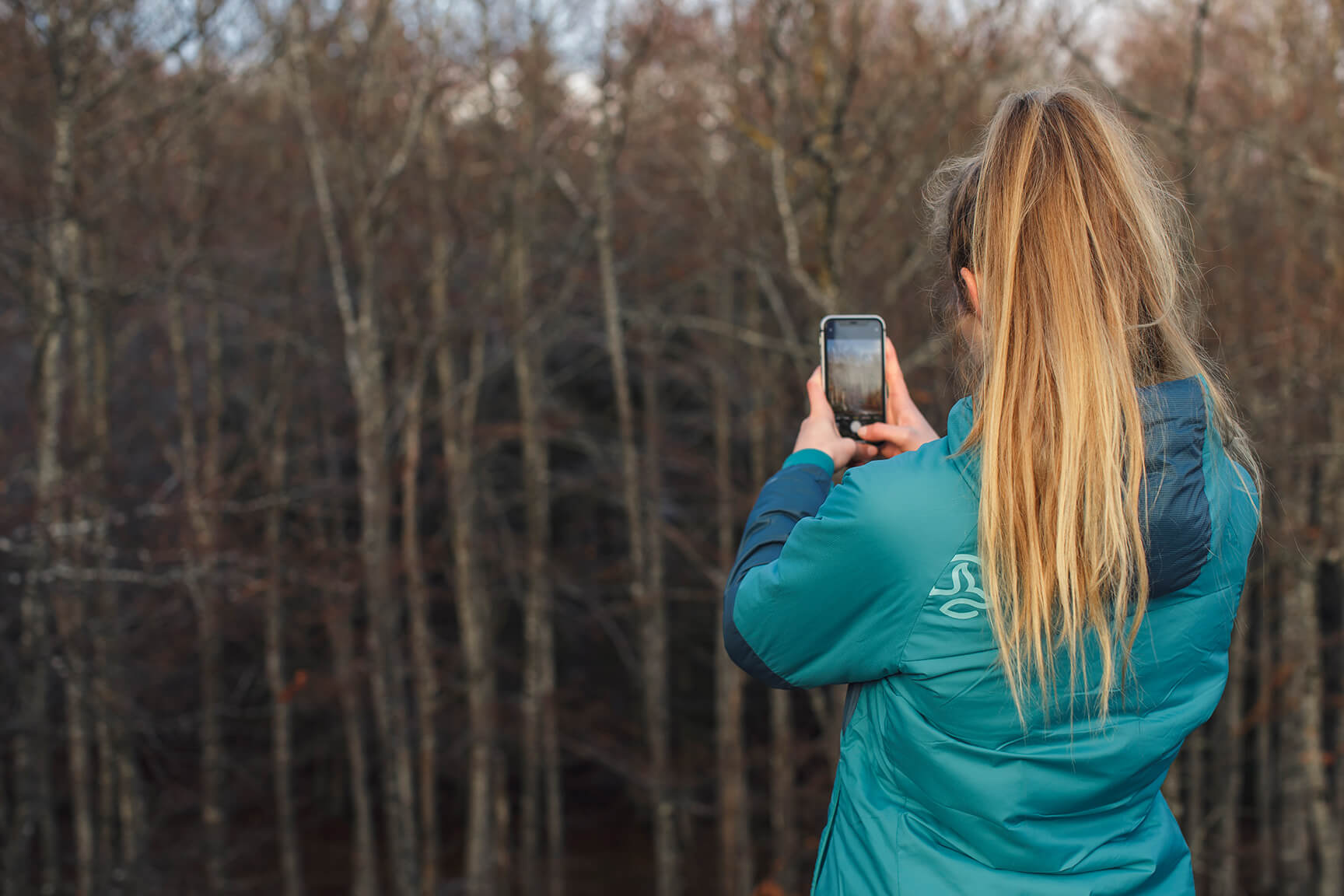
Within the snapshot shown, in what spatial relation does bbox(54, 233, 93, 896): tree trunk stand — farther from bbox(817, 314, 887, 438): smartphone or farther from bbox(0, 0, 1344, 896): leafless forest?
bbox(817, 314, 887, 438): smartphone

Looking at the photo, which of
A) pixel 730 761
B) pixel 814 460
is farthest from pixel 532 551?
pixel 814 460

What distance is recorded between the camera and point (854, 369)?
5.31 feet

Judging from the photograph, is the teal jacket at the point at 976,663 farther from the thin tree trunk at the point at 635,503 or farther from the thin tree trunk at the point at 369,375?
the thin tree trunk at the point at 635,503

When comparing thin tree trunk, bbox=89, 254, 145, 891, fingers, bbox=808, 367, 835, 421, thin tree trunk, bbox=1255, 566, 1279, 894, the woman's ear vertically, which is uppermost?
the woman's ear

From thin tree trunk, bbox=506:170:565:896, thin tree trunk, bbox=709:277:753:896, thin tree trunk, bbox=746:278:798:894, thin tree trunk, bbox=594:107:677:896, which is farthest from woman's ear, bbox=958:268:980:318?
thin tree trunk, bbox=506:170:565:896

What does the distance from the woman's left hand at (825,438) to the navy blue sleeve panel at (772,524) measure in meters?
0.04

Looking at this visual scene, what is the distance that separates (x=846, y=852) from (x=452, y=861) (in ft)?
59.2

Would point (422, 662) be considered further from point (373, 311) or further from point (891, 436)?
point (891, 436)

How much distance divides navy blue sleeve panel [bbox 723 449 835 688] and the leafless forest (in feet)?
9.91

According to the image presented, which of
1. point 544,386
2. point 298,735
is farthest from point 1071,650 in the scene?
point 298,735

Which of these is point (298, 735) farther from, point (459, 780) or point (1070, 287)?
point (1070, 287)

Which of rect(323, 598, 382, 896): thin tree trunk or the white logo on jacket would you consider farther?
rect(323, 598, 382, 896): thin tree trunk

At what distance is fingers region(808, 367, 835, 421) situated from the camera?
1.47 m

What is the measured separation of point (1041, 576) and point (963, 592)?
0.27 ft
